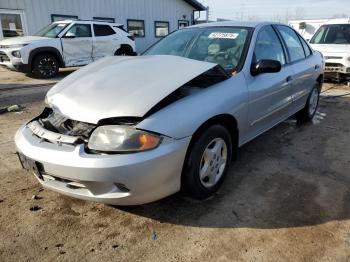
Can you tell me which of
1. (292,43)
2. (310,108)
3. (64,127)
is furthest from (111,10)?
(64,127)

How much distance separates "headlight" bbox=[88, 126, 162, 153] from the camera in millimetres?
2379

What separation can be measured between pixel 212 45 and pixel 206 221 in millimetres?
2019

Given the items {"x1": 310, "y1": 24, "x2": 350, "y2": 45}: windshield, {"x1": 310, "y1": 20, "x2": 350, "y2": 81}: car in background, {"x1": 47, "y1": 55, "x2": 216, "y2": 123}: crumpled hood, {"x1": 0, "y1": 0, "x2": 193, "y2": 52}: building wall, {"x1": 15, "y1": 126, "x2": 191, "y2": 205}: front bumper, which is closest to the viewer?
{"x1": 15, "y1": 126, "x2": 191, "y2": 205}: front bumper

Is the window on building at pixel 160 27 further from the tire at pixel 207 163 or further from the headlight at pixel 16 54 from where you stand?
the tire at pixel 207 163

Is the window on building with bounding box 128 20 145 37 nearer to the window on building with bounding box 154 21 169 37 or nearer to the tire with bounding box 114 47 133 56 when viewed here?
the window on building with bounding box 154 21 169 37

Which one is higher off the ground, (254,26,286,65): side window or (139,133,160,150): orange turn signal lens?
(254,26,286,65): side window

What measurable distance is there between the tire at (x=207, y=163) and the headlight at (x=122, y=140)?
1.46 ft

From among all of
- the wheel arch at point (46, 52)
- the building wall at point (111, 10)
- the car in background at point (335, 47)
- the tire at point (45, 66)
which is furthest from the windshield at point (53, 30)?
the car in background at point (335, 47)

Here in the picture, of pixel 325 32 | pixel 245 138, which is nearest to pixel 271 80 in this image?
pixel 245 138

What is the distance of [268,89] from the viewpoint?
12.2 feet

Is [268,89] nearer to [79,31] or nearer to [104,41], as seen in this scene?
[79,31]

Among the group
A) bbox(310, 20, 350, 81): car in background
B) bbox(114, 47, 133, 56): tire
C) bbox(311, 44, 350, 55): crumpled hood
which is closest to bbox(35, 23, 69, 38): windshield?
bbox(114, 47, 133, 56): tire

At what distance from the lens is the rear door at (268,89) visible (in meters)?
3.53

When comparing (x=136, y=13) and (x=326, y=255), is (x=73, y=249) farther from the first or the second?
(x=136, y=13)
